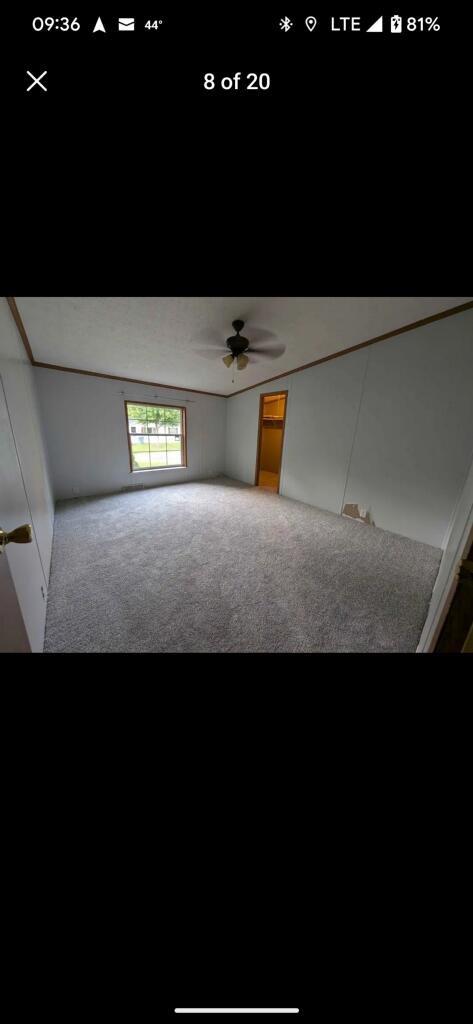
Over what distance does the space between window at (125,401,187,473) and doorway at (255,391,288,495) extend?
1.46 meters

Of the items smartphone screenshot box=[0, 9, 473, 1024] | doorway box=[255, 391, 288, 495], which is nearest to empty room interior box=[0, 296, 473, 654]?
doorway box=[255, 391, 288, 495]

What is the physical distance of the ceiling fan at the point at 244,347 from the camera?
8.87 ft

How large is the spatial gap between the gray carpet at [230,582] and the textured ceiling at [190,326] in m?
1.92

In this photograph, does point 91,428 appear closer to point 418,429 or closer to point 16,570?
point 16,570

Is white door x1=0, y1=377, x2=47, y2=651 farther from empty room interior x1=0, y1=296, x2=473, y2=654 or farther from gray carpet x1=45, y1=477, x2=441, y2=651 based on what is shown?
gray carpet x1=45, y1=477, x2=441, y2=651

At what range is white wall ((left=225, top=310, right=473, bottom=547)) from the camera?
8.89ft

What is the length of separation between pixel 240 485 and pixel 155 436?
1.74 meters
